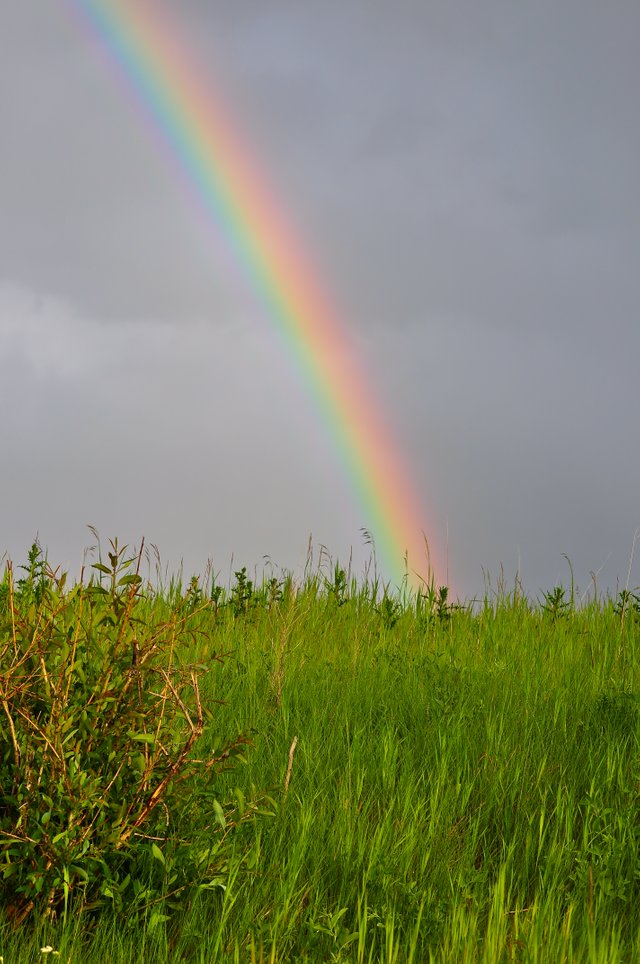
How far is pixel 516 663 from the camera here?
7488 millimetres

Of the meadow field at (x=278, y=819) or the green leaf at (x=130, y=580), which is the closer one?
the meadow field at (x=278, y=819)

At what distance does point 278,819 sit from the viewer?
14.4 ft

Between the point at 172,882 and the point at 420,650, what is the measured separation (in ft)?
14.3

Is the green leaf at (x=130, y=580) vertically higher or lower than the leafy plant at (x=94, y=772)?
higher

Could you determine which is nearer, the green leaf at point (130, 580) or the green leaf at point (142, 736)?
the green leaf at point (142, 736)

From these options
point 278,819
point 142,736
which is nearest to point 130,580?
point 142,736

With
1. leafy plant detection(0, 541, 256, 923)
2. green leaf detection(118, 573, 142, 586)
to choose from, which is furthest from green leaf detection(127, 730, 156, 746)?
green leaf detection(118, 573, 142, 586)

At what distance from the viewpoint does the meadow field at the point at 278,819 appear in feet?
11.4

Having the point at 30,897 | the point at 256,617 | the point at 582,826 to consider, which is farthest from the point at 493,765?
the point at 256,617

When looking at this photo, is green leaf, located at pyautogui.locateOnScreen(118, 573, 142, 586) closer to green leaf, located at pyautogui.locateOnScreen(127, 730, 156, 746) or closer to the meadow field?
the meadow field

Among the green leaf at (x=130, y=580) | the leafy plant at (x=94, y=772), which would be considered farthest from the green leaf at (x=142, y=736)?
the green leaf at (x=130, y=580)

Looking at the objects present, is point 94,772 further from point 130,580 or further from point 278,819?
point 278,819

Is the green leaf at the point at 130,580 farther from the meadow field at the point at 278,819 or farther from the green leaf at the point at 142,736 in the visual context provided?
the green leaf at the point at 142,736

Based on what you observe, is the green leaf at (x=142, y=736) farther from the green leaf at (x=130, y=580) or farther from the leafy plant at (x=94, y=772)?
the green leaf at (x=130, y=580)
